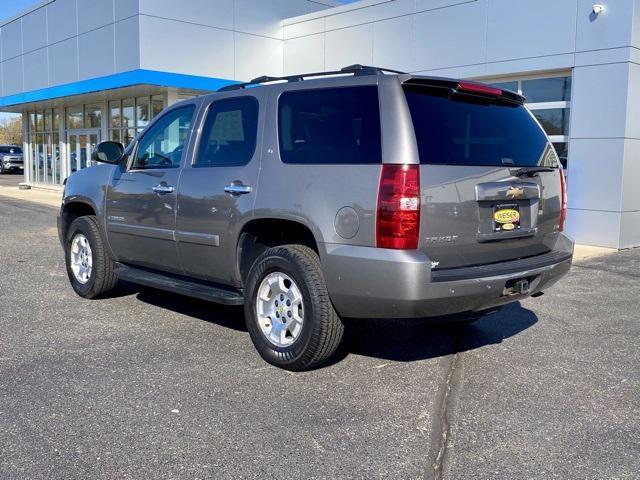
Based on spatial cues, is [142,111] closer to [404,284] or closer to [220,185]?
[220,185]

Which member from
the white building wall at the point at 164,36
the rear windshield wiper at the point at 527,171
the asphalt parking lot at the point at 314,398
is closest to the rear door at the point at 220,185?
the asphalt parking lot at the point at 314,398

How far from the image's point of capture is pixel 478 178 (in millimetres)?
4234

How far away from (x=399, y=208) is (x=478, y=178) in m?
0.64

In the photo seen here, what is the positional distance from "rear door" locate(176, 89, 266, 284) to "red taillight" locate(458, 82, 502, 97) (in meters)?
1.50

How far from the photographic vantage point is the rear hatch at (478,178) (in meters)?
4.09

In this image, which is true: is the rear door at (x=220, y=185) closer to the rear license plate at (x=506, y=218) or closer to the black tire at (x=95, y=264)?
the black tire at (x=95, y=264)

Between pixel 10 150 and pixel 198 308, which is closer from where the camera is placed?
pixel 198 308

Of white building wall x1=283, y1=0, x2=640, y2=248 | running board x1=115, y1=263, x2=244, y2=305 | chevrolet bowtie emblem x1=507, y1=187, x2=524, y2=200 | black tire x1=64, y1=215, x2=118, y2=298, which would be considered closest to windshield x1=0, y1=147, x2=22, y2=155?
white building wall x1=283, y1=0, x2=640, y2=248

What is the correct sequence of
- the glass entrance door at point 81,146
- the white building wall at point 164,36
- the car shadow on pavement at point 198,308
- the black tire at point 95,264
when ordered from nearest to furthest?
the car shadow on pavement at point 198,308
the black tire at point 95,264
the white building wall at point 164,36
the glass entrance door at point 81,146

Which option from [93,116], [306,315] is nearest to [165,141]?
[306,315]

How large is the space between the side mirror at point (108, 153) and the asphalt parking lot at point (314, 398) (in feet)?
4.78

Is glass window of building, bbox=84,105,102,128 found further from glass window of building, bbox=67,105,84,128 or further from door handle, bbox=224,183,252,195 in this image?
door handle, bbox=224,183,252,195

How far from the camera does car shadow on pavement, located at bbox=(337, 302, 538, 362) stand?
5199 millimetres

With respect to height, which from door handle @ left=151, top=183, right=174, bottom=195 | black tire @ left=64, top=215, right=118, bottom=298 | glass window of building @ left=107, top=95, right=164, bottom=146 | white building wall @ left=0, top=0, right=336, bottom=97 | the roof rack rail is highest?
white building wall @ left=0, top=0, right=336, bottom=97
